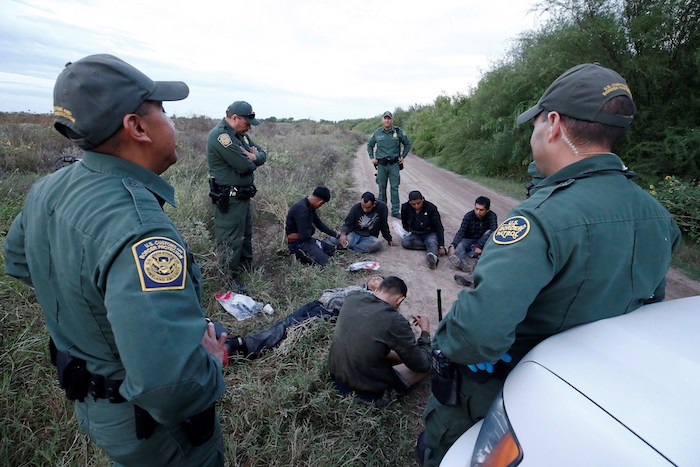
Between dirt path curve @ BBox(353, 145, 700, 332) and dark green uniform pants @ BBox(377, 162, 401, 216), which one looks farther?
dark green uniform pants @ BBox(377, 162, 401, 216)

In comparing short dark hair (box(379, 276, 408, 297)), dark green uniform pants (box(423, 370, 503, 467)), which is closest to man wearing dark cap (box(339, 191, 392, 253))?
short dark hair (box(379, 276, 408, 297))

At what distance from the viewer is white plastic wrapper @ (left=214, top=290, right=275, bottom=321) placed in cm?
351

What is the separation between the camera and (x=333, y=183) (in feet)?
30.1

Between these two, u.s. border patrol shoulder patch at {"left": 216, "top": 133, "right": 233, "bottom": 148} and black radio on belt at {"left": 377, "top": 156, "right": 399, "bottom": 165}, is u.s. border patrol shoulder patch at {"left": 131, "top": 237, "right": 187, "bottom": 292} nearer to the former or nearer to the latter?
u.s. border patrol shoulder patch at {"left": 216, "top": 133, "right": 233, "bottom": 148}

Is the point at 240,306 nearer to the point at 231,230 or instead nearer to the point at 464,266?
the point at 231,230

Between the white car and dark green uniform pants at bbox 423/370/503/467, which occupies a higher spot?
the white car

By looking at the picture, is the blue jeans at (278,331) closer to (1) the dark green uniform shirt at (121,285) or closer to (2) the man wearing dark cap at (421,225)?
(1) the dark green uniform shirt at (121,285)

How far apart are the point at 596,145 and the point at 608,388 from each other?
0.84m

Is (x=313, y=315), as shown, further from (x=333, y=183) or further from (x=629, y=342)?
(x=333, y=183)

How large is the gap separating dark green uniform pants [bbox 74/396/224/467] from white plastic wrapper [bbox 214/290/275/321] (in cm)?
217

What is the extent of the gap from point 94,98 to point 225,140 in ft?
9.58

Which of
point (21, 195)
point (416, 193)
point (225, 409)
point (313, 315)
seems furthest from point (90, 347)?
point (21, 195)

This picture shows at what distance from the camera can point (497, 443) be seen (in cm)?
101

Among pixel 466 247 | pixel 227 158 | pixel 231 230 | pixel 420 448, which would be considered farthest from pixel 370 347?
pixel 466 247
